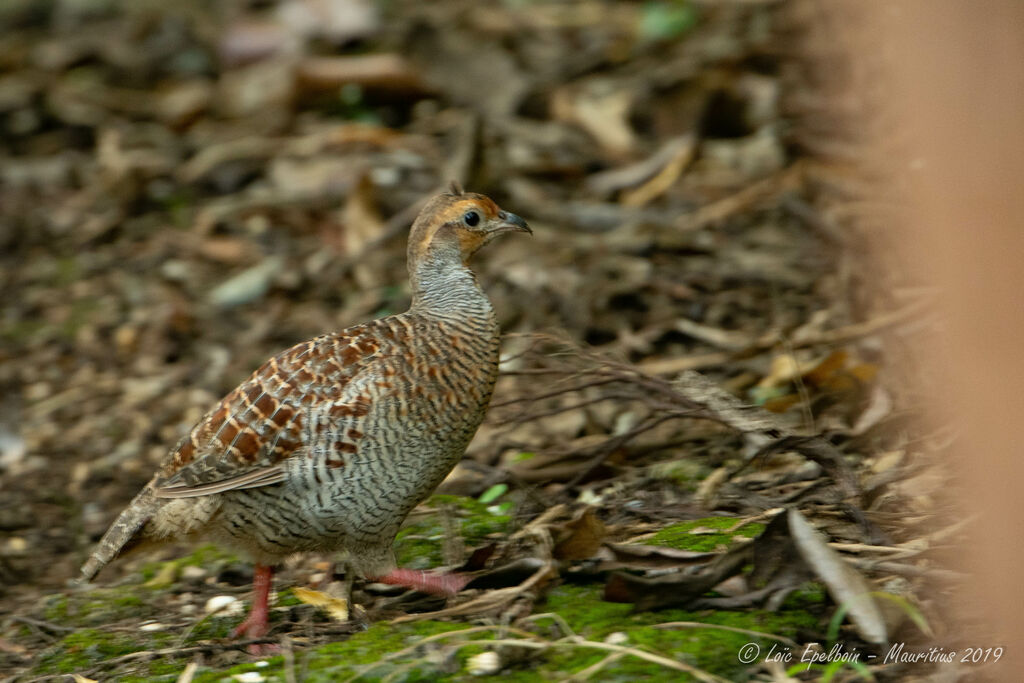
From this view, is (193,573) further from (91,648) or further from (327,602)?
(327,602)

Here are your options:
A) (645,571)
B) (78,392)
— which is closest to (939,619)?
(645,571)

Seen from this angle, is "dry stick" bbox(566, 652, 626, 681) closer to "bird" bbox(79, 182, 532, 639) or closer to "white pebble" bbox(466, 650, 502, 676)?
"white pebble" bbox(466, 650, 502, 676)

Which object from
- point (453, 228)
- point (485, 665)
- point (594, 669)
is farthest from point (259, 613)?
point (453, 228)

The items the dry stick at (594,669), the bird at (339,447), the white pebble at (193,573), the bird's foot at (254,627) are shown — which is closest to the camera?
the dry stick at (594,669)

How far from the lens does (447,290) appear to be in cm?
415

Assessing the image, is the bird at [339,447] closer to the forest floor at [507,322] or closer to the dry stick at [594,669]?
the forest floor at [507,322]

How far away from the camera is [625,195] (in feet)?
24.3

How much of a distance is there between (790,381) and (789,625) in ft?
6.42

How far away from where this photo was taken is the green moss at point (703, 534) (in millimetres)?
3738

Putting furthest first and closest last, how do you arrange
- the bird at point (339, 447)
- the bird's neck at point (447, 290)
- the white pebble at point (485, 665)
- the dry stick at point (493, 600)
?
the bird's neck at point (447, 290)
the bird at point (339, 447)
the dry stick at point (493, 600)
the white pebble at point (485, 665)

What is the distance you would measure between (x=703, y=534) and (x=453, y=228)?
1392 millimetres

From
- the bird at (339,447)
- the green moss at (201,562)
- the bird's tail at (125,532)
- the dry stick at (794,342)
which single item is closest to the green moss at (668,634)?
the bird at (339,447)

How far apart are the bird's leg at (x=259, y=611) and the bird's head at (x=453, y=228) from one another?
1201 mm

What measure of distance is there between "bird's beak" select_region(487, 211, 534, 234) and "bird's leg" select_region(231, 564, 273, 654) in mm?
1442
